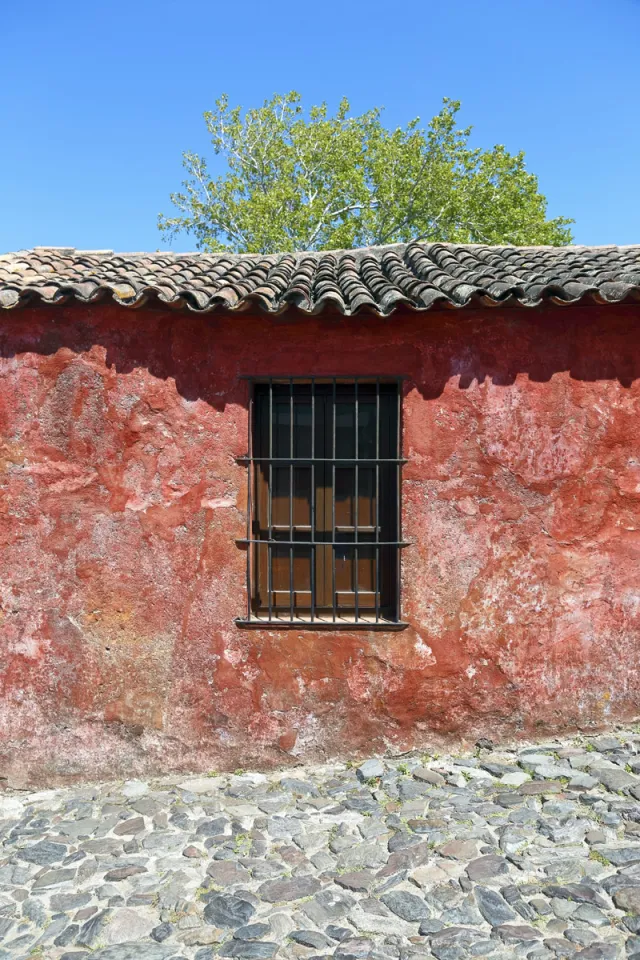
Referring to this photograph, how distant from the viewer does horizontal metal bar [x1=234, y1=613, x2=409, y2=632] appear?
15.7ft

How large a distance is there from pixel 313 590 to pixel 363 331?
1794 millimetres

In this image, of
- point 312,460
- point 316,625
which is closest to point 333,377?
point 312,460

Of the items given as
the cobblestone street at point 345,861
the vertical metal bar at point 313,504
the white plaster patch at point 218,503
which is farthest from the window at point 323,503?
the cobblestone street at point 345,861

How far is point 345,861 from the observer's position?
12.3ft

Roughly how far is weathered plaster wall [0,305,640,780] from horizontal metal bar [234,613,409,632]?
0.06 meters

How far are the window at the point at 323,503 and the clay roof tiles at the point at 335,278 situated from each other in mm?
617

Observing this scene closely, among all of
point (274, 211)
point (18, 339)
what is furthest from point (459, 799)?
point (274, 211)

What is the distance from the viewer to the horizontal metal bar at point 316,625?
4785mm

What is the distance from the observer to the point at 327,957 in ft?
9.87

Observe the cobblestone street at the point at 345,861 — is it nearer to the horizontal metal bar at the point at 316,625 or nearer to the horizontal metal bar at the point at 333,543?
the horizontal metal bar at the point at 316,625

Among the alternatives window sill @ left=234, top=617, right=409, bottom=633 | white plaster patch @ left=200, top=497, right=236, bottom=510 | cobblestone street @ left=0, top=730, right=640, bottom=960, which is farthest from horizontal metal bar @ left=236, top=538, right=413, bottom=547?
cobblestone street @ left=0, top=730, right=640, bottom=960

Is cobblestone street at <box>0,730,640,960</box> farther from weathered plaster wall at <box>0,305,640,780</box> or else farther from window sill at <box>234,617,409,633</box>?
window sill at <box>234,617,409,633</box>

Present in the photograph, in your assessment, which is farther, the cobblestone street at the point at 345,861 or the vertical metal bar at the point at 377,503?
the vertical metal bar at the point at 377,503

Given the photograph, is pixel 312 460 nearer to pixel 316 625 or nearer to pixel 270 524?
pixel 270 524
